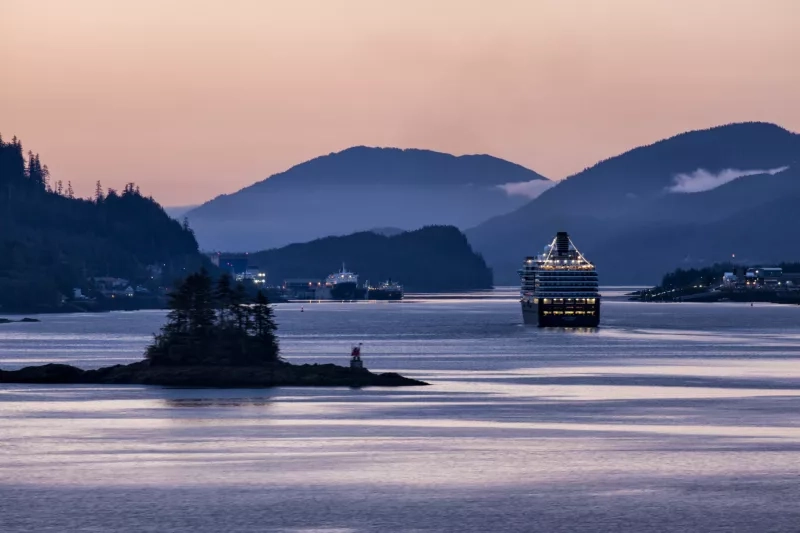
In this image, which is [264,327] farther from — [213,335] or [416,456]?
[416,456]

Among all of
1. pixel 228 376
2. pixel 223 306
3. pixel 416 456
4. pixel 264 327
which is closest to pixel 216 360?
pixel 228 376

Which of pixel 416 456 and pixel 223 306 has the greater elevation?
pixel 223 306

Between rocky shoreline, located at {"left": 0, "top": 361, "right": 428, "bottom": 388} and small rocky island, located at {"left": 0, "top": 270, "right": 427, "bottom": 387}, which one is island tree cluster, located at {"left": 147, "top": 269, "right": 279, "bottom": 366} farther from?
rocky shoreline, located at {"left": 0, "top": 361, "right": 428, "bottom": 388}

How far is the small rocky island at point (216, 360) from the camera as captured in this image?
340ft

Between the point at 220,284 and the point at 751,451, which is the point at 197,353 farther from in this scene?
the point at 751,451

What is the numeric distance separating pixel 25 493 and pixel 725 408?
1772 inches

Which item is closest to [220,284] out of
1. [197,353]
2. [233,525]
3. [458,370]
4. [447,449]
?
[197,353]

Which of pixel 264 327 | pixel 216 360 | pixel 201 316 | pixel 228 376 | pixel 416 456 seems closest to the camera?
pixel 416 456

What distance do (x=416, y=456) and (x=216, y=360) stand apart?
4258 cm

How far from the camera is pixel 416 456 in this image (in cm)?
6512

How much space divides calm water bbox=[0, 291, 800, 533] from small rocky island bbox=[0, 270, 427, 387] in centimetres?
299

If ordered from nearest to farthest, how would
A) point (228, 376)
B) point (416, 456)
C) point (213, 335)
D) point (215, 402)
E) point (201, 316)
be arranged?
point (416, 456) < point (215, 402) < point (228, 376) < point (201, 316) < point (213, 335)

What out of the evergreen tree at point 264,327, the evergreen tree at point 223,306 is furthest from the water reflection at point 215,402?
the evergreen tree at point 223,306

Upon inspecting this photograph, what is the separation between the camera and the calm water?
50594 millimetres
